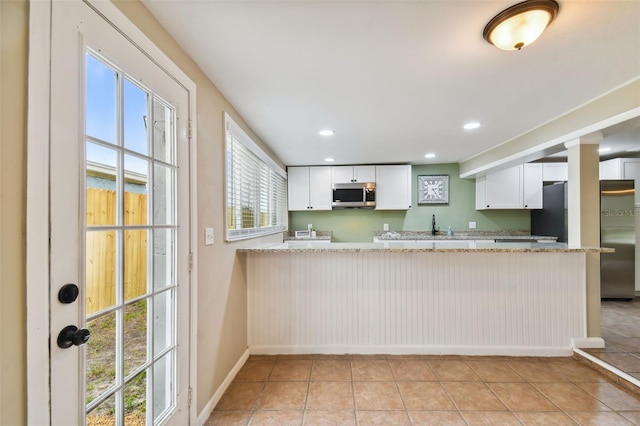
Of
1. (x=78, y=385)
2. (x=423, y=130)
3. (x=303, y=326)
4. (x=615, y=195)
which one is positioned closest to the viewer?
(x=78, y=385)

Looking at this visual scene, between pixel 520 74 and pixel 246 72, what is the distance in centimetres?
183

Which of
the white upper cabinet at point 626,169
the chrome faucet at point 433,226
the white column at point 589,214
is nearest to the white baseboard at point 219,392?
the white column at point 589,214

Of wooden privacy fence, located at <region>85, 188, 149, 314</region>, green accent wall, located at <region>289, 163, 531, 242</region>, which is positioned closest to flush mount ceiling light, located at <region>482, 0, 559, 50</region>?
wooden privacy fence, located at <region>85, 188, 149, 314</region>

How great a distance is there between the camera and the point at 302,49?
5.08 feet

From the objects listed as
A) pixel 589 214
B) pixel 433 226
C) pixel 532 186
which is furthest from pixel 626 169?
pixel 433 226

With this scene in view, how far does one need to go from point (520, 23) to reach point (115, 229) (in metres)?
2.02

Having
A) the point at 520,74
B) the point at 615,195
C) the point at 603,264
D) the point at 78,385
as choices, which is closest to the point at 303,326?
the point at 78,385

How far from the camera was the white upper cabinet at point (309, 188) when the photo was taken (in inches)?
187

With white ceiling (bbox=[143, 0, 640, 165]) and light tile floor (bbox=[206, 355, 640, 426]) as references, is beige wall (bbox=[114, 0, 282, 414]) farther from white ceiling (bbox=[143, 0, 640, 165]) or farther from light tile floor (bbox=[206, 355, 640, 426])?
light tile floor (bbox=[206, 355, 640, 426])

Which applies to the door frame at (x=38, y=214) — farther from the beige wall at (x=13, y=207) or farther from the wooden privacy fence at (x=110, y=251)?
the wooden privacy fence at (x=110, y=251)

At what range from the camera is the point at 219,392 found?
1956 millimetres

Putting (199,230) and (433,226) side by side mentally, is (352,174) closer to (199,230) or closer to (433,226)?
(433,226)

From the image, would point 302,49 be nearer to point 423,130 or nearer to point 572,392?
point 423,130

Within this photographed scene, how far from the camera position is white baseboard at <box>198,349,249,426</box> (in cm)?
172
